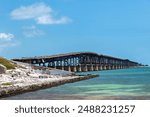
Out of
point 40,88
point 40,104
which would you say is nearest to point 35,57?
point 40,88

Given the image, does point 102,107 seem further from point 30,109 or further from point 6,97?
point 6,97

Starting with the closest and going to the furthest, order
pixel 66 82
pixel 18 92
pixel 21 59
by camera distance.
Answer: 1. pixel 18 92
2. pixel 66 82
3. pixel 21 59

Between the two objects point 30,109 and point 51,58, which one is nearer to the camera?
point 30,109

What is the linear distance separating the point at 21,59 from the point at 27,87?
5321 inches

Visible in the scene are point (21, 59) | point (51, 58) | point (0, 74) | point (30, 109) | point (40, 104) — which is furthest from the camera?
point (51, 58)

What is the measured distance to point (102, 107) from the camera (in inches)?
872

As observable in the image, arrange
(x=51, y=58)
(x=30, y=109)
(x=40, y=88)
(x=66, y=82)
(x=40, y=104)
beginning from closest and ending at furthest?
(x=30, y=109) < (x=40, y=104) < (x=40, y=88) < (x=66, y=82) < (x=51, y=58)

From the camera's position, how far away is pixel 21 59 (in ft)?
611

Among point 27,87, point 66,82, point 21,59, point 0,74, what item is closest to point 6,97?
point 27,87

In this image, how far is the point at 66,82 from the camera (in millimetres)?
77125

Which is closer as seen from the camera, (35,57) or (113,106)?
(113,106)

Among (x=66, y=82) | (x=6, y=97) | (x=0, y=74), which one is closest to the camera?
(x=6, y=97)

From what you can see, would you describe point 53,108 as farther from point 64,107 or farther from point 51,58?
point 51,58

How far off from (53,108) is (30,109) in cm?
113
